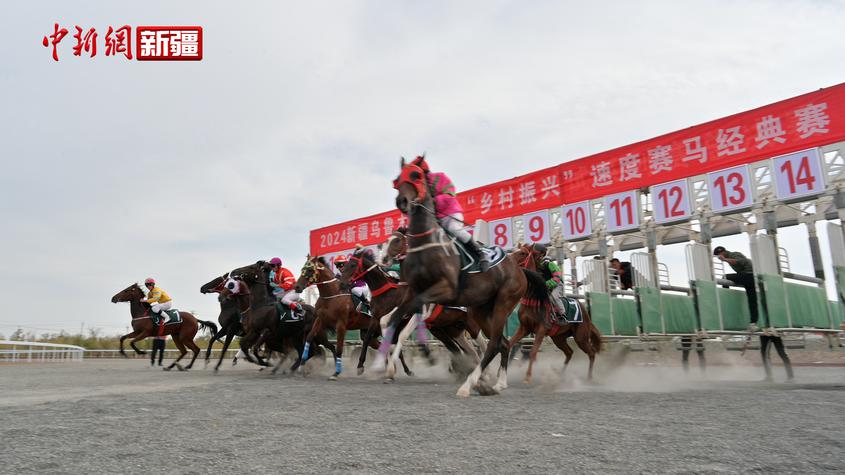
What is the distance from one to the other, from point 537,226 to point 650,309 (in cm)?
578

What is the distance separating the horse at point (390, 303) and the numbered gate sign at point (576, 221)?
6.45 meters

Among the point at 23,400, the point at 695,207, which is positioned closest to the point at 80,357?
the point at 23,400

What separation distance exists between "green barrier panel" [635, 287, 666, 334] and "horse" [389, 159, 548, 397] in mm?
5178

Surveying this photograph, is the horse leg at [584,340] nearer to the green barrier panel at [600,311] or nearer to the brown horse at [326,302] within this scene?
the green barrier panel at [600,311]

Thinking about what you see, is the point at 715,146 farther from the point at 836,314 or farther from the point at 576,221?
the point at 836,314

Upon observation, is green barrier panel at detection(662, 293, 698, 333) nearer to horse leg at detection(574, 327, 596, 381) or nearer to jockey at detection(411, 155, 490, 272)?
horse leg at detection(574, 327, 596, 381)

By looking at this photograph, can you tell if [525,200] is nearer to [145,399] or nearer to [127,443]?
[145,399]

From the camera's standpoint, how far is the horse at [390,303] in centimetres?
879

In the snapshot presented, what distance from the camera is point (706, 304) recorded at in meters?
9.78

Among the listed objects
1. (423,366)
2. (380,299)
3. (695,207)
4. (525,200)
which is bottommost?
(423,366)

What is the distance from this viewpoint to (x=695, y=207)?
12.7 m

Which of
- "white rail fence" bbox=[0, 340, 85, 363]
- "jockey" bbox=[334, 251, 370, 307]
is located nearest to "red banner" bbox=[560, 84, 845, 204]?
"jockey" bbox=[334, 251, 370, 307]

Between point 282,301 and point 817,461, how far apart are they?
34.7 feet

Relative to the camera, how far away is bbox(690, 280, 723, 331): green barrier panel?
9.67 metres
